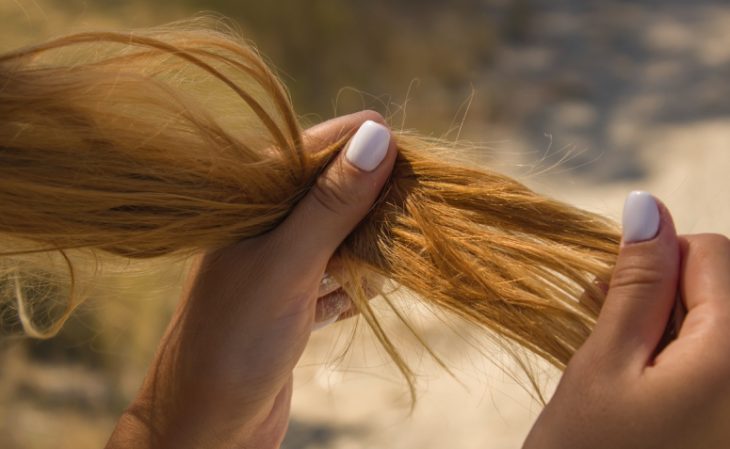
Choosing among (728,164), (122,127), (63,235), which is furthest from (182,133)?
(728,164)

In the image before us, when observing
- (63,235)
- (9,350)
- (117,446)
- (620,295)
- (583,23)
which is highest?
(583,23)

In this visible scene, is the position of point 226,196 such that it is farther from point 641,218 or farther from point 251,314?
point 641,218

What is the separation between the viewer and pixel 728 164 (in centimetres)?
401

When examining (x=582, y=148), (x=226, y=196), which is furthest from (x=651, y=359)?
(x=582, y=148)

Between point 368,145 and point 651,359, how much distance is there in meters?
0.45

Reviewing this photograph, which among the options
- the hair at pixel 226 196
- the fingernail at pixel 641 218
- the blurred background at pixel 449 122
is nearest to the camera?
the fingernail at pixel 641 218

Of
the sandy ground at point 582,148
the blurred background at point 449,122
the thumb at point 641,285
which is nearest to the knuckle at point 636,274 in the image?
the thumb at point 641,285

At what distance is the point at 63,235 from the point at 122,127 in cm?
16

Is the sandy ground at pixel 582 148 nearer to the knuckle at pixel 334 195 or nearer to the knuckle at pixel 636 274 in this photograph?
the knuckle at pixel 334 195

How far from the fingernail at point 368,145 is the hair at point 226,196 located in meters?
0.06

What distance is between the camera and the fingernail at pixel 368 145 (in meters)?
1.17

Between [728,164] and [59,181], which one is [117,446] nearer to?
[59,181]

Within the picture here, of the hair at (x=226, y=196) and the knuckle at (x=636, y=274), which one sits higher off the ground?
the hair at (x=226, y=196)

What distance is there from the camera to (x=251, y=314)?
1.19m
